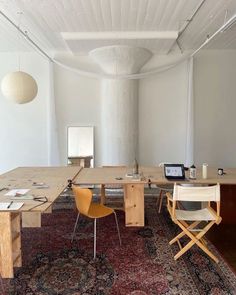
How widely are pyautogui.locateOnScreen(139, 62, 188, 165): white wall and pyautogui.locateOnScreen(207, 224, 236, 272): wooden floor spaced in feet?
8.38

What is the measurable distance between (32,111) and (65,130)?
0.81 metres

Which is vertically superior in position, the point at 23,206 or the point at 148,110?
the point at 148,110

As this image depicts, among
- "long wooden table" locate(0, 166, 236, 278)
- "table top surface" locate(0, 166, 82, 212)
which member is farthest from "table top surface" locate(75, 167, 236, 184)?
"table top surface" locate(0, 166, 82, 212)

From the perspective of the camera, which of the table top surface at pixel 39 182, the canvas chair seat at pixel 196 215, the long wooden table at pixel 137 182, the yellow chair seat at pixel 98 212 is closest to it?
the table top surface at pixel 39 182

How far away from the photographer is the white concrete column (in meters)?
5.79

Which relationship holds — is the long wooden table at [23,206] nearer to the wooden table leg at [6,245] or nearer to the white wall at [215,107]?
the wooden table leg at [6,245]

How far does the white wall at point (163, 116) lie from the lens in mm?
6156

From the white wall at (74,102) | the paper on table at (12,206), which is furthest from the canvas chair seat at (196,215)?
the white wall at (74,102)

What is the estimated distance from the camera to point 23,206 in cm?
260

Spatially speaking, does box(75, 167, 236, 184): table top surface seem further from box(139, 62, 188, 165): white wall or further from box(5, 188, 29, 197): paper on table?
box(139, 62, 188, 165): white wall

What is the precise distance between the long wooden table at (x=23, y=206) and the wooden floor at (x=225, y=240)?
1.93 meters

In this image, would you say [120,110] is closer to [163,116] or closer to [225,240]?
[163,116]

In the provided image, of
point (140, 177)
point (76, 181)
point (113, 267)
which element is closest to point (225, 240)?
point (140, 177)

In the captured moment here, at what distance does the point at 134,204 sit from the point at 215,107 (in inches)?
134
